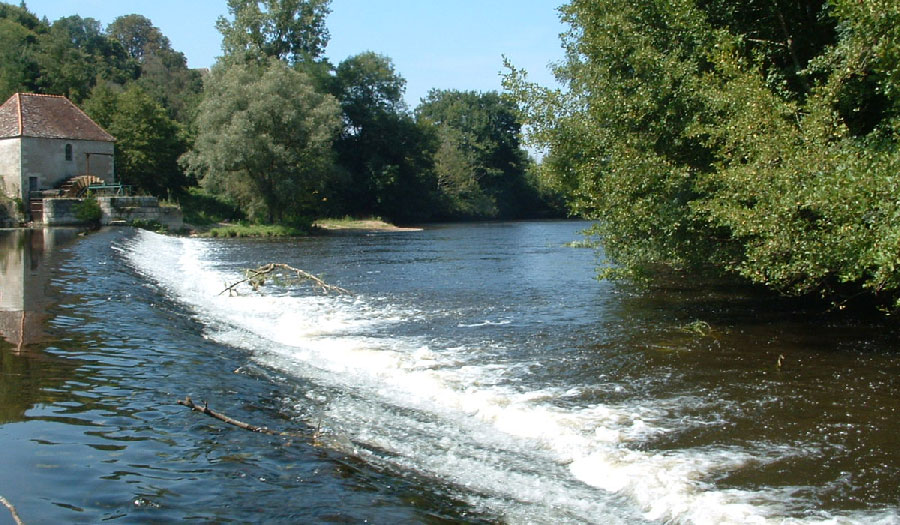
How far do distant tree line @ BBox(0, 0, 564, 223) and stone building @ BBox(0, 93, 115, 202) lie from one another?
205 inches

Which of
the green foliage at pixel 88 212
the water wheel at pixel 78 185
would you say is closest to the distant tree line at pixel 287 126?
the water wheel at pixel 78 185

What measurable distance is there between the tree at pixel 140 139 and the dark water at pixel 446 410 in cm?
4033

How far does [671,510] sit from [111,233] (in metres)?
33.3

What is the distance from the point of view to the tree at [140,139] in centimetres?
5338

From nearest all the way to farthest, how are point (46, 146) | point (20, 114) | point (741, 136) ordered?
point (741, 136), point (46, 146), point (20, 114)

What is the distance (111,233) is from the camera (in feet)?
111

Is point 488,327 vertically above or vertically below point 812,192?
below

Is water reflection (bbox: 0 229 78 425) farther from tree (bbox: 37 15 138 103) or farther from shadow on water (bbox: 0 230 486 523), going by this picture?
tree (bbox: 37 15 138 103)

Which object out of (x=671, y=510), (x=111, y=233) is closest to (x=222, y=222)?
(x=111, y=233)

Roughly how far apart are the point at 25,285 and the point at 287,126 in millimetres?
33033

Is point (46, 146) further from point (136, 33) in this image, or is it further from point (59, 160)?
point (136, 33)

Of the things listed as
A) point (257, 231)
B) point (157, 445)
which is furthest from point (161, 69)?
point (157, 445)

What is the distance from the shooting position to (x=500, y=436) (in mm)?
7586

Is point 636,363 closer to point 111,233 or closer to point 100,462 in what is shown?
point 100,462
